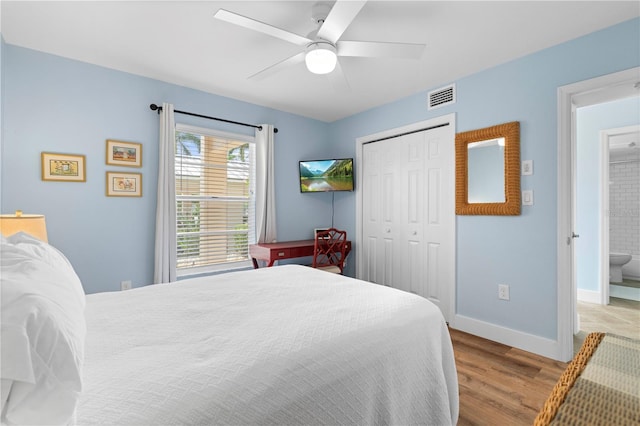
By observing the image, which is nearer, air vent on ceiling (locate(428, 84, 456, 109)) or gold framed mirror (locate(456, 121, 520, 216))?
gold framed mirror (locate(456, 121, 520, 216))

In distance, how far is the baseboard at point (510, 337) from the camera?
2.48 m

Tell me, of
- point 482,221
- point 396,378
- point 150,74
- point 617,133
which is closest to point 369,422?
point 396,378

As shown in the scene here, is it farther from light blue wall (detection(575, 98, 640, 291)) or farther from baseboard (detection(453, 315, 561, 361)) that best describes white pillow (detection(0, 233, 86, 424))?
light blue wall (detection(575, 98, 640, 291))

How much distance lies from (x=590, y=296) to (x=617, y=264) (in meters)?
1.56

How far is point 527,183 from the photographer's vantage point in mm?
2625

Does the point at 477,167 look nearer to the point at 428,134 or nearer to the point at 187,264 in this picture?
the point at 428,134

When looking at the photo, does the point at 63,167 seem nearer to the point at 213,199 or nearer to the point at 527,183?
the point at 213,199

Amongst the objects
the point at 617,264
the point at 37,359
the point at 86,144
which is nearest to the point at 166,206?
the point at 86,144

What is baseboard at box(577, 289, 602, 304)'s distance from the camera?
380 centimetres

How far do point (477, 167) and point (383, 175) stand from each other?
118 centimetres

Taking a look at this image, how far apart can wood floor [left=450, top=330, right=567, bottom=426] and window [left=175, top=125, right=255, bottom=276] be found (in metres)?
2.62

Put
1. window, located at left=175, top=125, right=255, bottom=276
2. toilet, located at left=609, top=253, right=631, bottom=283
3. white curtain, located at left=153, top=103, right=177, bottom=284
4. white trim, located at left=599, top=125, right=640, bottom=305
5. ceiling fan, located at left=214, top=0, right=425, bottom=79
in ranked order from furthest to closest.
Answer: toilet, located at left=609, top=253, right=631, bottom=283 < white trim, located at left=599, top=125, right=640, bottom=305 < window, located at left=175, top=125, right=255, bottom=276 < white curtain, located at left=153, top=103, right=177, bottom=284 < ceiling fan, located at left=214, top=0, right=425, bottom=79

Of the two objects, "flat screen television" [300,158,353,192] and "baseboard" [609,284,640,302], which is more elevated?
"flat screen television" [300,158,353,192]

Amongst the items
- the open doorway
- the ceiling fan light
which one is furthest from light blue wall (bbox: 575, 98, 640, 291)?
the ceiling fan light
